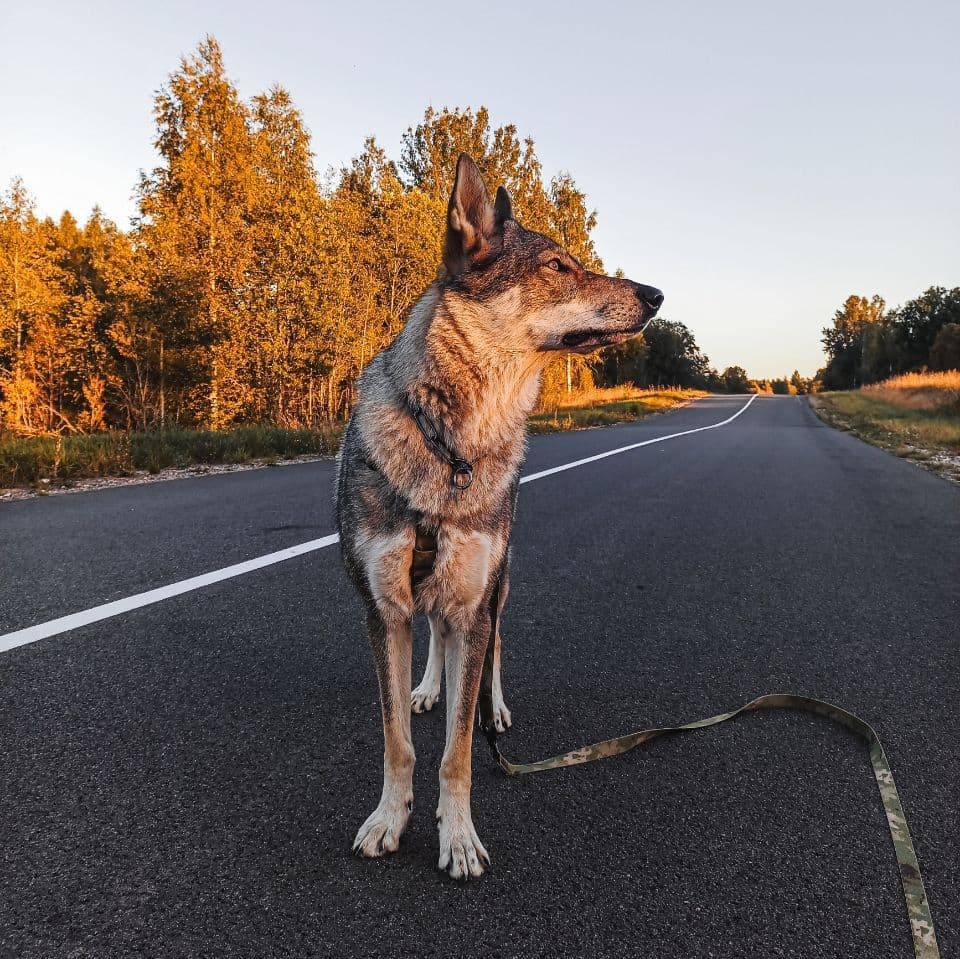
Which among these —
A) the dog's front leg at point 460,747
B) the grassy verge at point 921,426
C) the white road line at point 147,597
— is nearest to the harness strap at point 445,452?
the dog's front leg at point 460,747

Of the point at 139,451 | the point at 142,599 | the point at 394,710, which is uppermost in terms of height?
the point at 139,451

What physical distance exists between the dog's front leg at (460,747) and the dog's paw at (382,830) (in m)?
0.13

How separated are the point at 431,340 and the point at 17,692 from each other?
2340 millimetres

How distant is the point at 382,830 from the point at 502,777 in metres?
0.52

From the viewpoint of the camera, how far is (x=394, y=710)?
2.00m

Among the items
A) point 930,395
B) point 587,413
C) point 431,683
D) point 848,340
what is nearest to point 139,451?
point 431,683

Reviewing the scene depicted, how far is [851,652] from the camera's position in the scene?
3.18 metres

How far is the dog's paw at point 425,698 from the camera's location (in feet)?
8.87

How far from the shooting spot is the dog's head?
2.34 m

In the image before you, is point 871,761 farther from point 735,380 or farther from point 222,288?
point 735,380

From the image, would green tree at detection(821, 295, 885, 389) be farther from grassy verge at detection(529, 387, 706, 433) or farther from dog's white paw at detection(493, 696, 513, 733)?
dog's white paw at detection(493, 696, 513, 733)

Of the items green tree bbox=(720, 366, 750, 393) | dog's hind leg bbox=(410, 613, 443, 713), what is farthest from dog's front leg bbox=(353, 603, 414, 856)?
green tree bbox=(720, 366, 750, 393)

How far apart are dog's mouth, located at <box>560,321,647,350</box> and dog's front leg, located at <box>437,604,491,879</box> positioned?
1.24m

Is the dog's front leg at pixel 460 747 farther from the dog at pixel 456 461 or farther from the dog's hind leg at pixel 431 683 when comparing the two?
the dog's hind leg at pixel 431 683
